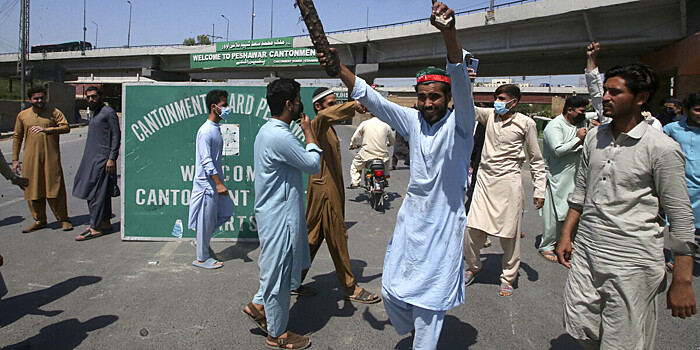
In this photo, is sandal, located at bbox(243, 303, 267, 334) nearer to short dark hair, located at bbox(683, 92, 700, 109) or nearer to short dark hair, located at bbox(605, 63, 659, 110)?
short dark hair, located at bbox(605, 63, 659, 110)

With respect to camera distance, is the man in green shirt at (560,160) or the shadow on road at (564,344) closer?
the shadow on road at (564,344)

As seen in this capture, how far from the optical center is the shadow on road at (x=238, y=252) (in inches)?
207

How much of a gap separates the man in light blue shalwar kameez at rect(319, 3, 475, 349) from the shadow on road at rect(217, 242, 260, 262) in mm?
3034

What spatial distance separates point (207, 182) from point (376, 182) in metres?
3.79

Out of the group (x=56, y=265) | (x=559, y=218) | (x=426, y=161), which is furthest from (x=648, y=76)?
(x=56, y=265)

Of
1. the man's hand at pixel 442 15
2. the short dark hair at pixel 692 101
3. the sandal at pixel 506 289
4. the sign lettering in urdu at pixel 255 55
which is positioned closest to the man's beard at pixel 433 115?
the man's hand at pixel 442 15

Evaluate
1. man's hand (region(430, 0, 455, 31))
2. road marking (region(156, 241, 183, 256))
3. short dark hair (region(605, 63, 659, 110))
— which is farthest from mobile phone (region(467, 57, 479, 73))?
road marking (region(156, 241, 183, 256))

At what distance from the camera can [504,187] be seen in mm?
4449

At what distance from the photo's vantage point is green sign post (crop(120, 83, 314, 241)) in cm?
574

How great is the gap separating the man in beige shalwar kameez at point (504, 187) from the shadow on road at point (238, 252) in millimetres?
2540

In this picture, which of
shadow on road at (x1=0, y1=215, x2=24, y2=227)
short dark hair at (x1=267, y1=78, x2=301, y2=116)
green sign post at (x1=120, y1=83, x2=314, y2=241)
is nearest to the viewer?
short dark hair at (x1=267, y1=78, x2=301, y2=116)

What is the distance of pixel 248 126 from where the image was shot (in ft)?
18.9

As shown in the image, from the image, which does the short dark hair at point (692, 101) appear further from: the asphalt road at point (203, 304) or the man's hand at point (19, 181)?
the man's hand at point (19, 181)

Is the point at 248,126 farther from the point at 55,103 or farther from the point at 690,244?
the point at 55,103
